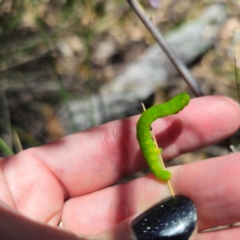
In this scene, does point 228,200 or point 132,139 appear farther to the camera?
point 132,139

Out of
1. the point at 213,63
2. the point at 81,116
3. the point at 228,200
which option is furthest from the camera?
the point at 213,63

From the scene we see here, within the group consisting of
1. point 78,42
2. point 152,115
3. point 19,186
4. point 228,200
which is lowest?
point 228,200

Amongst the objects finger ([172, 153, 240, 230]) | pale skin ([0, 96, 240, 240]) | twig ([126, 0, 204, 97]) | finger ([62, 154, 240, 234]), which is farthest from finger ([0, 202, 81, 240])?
twig ([126, 0, 204, 97])

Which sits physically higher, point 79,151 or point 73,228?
point 79,151

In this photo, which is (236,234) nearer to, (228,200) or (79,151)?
(228,200)

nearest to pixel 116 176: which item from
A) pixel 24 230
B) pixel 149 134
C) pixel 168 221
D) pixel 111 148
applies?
pixel 111 148

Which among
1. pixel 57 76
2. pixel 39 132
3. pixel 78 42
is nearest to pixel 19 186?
pixel 39 132

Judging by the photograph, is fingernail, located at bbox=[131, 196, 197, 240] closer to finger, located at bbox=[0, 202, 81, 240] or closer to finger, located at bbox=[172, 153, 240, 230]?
finger, located at bbox=[172, 153, 240, 230]
